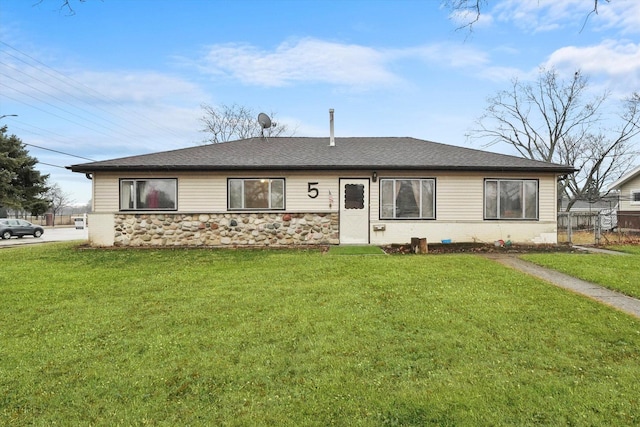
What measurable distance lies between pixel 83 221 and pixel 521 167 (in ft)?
130

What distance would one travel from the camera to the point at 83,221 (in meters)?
36.3

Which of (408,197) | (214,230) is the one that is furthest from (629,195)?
(214,230)

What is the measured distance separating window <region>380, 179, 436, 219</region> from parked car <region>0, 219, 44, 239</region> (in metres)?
22.7

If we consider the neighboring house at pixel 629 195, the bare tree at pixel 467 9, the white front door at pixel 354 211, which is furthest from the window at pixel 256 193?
the neighboring house at pixel 629 195

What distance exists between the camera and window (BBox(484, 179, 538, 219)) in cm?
1161

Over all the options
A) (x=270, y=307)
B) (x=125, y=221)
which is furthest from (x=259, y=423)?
(x=125, y=221)

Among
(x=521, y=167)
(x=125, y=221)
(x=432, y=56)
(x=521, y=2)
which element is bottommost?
(x=125, y=221)

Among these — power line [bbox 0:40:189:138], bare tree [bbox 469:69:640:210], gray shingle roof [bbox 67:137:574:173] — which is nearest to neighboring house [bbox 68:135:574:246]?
gray shingle roof [bbox 67:137:574:173]

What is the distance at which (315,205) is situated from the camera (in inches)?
463

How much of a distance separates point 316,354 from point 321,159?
30.0ft

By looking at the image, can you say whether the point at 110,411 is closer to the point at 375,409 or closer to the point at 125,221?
the point at 375,409

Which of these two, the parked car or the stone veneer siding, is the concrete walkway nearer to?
the stone veneer siding

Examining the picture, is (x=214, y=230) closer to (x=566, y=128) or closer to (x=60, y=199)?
(x=566, y=128)

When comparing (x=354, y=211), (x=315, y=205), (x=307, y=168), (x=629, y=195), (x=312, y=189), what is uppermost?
(x=307, y=168)
